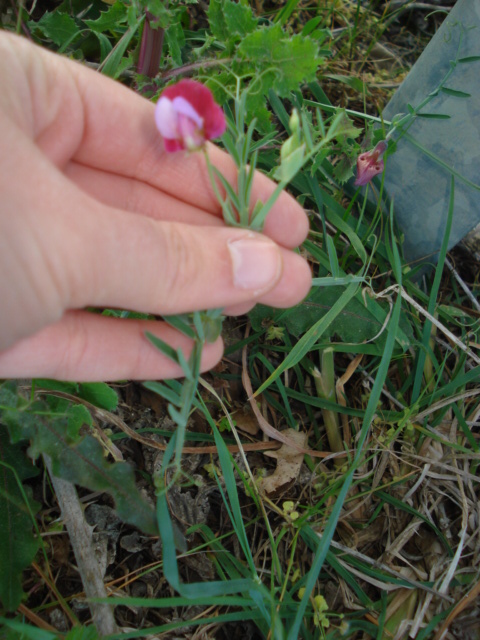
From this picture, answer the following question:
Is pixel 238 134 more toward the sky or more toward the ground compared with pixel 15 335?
more toward the sky

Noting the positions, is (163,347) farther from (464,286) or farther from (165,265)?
(464,286)

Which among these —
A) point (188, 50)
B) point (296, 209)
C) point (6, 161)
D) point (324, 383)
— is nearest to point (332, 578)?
point (324, 383)

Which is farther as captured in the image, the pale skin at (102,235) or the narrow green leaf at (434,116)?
the narrow green leaf at (434,116)

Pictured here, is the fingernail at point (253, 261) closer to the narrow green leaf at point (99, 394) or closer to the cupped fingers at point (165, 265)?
the cupped fingers at point (165, 265)

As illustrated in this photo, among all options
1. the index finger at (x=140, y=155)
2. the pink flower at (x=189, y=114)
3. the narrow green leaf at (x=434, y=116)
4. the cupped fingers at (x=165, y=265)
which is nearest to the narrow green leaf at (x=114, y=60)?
the index finger at (x=140, y=155)

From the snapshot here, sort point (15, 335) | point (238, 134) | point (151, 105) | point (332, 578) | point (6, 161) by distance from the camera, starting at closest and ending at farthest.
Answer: point (6, 161) < point (15, 335) < point (238, 134) < point (151, 105) < point (332, 578)

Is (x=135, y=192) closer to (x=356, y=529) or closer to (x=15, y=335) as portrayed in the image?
(x=15, y=335)

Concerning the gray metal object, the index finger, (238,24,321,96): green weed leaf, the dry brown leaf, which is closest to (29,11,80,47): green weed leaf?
the index finger
